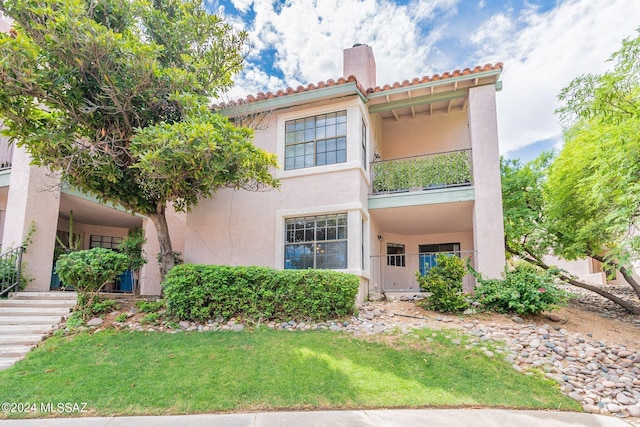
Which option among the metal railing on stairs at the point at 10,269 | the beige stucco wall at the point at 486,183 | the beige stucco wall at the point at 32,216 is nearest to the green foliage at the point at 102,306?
the metal railing on stairs at the point at 10,269

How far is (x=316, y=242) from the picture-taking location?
1020cm

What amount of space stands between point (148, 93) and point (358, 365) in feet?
22.5

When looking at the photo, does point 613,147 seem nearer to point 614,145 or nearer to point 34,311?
point 614,145

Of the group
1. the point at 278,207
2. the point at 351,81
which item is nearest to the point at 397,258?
the point at 278,207

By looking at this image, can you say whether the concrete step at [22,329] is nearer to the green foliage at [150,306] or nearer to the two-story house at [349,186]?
the green foliage at [150,306]

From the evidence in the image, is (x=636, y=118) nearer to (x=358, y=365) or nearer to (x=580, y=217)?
(x=580, y=217)

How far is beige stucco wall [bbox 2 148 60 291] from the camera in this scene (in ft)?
31.4

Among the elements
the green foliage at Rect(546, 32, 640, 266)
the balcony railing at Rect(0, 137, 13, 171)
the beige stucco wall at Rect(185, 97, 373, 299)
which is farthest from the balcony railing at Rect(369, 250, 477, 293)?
the balcony railing at Rect(0, 137, 13, 171)

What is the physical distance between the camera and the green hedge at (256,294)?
316 inches

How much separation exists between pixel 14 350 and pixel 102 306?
1875 millimetres

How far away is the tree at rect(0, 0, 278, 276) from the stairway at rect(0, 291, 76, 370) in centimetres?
262

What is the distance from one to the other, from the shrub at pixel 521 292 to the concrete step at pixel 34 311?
978cm

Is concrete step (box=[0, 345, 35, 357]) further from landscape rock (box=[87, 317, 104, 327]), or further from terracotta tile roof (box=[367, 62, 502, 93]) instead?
terracotta tile roof (box=[367, 62, 502, 93])

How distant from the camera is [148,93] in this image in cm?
785
